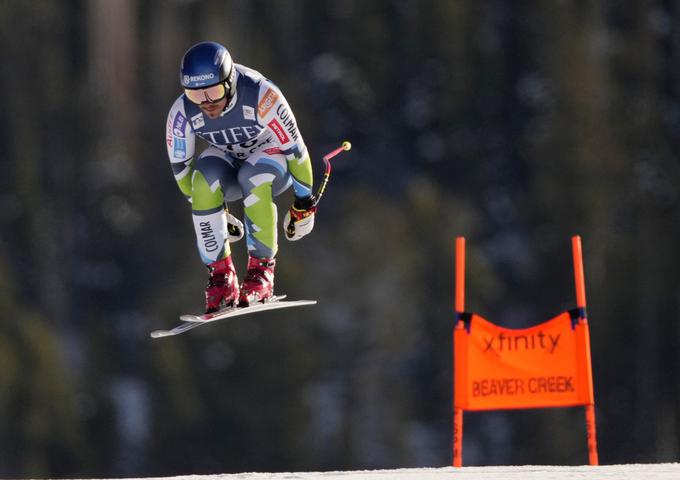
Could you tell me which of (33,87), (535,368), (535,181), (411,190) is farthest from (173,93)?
(535,368)

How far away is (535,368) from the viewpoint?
10.6 m

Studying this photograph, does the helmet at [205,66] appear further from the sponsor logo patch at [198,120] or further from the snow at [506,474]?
the snow at [506,474]

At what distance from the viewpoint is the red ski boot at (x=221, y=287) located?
937 cm

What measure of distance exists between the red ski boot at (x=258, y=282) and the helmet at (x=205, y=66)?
1.37 meters

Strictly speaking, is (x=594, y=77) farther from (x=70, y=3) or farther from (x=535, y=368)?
(x=535, y=368)

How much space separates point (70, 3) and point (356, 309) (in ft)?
61.4

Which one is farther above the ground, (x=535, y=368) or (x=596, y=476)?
(x=535, y=368)

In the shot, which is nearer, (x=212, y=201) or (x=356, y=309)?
(x=212, y=201)

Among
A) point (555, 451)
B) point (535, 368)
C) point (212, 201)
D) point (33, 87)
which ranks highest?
point (33, 87)

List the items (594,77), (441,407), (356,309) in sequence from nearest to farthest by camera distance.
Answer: (441,407), (356,309), (594,77)

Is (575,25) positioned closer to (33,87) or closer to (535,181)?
(535,181)

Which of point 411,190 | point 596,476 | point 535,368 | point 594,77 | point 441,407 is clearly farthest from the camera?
point 594,77

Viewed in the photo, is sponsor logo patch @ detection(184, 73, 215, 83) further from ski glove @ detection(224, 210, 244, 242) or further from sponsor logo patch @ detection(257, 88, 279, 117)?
ski glove @ detection(224, 210, 244, 242)

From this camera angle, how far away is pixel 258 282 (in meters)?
9.50
